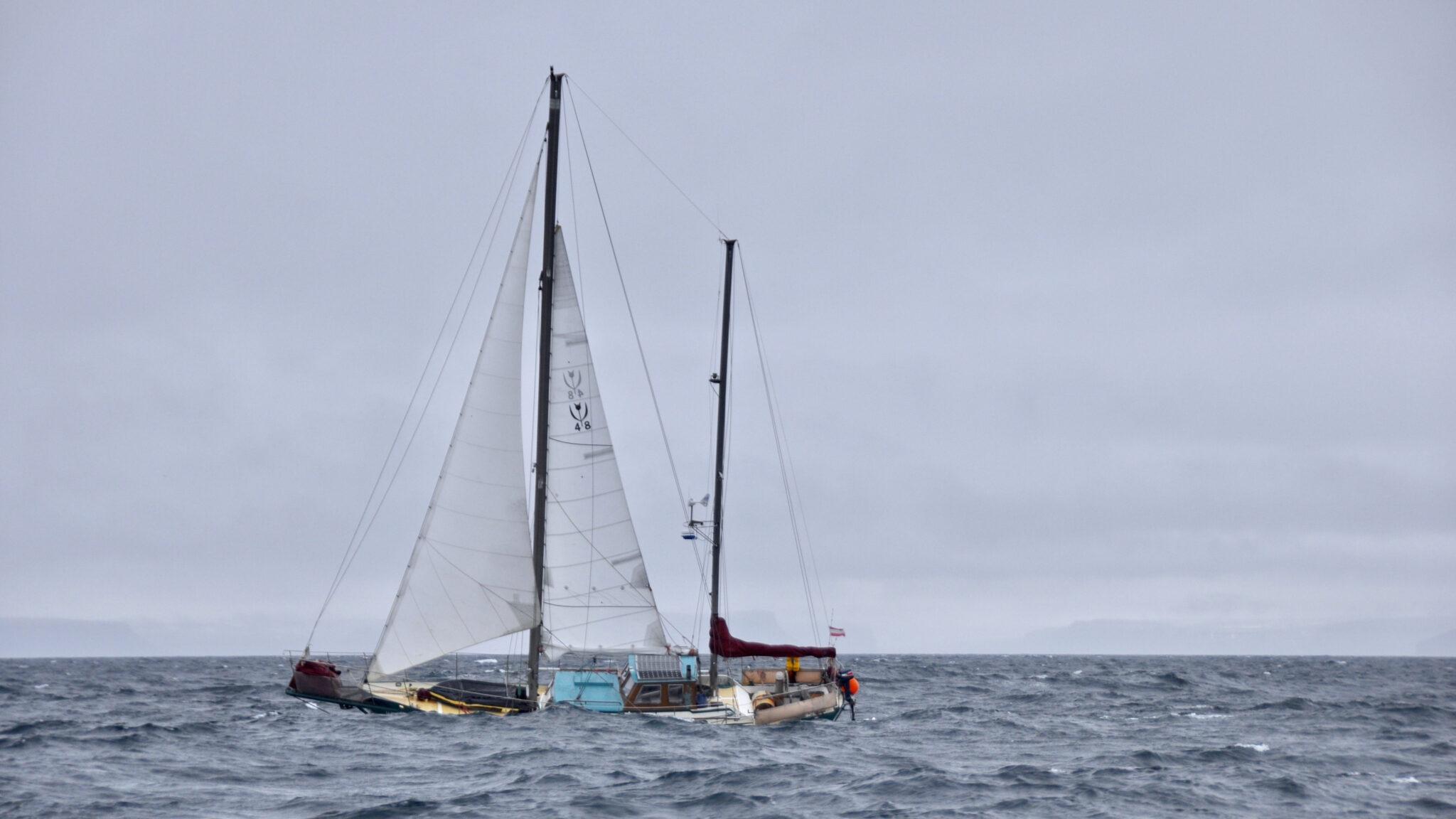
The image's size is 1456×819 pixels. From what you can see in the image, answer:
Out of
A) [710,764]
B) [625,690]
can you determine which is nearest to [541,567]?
[625,690]

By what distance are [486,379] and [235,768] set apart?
12.4 m

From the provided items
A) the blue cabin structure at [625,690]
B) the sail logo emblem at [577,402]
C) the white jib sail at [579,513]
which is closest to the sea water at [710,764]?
the blue cabin structure at [625,690]

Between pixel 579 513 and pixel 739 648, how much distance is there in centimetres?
773

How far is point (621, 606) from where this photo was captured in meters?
36.5

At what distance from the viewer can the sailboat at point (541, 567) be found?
3409cm

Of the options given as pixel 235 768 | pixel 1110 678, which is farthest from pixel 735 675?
pixel 1110 678

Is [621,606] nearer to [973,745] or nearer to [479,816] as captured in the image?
[973,745]

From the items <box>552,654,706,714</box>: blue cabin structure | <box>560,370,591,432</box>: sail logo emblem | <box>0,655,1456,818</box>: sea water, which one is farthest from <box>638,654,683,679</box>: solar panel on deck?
<box>560,370,591,432</box>: sail logo emblem

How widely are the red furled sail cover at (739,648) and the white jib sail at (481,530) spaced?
7179mm

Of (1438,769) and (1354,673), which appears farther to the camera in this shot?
(1354,673)

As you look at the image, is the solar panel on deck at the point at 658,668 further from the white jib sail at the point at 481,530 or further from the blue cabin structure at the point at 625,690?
the white jib sail at the point at 481,530

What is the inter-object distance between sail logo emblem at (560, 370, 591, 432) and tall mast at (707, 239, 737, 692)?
7.00m

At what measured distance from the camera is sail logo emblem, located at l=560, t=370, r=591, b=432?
36.2 meters

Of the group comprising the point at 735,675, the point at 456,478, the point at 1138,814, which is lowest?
the point at 1138,814
